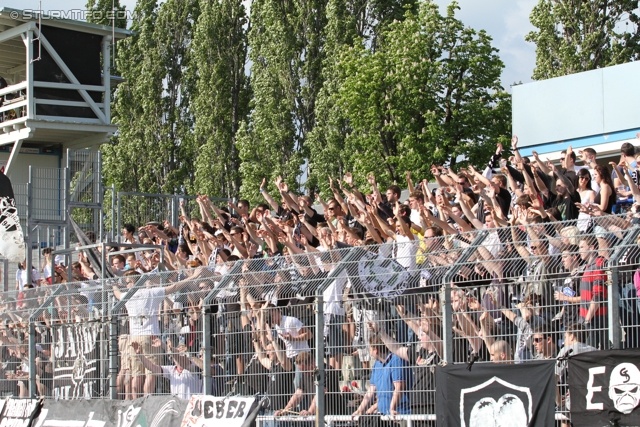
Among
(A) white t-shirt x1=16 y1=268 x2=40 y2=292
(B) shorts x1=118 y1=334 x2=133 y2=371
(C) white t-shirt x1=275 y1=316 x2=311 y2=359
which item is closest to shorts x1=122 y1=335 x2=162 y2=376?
(B) shorts x1=118 y1=334 x2=133 y2=371

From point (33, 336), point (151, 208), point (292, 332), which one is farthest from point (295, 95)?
point (292, 332)

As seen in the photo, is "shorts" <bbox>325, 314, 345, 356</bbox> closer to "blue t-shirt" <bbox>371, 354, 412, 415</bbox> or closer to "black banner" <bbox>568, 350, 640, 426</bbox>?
"blue t-shirt" <bbox>371, 354, 412, 415</bbox>

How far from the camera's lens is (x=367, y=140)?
117ft

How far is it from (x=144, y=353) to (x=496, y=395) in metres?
4.74

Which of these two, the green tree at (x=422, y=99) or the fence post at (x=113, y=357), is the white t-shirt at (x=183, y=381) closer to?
the fence post at (x=113, y=357)

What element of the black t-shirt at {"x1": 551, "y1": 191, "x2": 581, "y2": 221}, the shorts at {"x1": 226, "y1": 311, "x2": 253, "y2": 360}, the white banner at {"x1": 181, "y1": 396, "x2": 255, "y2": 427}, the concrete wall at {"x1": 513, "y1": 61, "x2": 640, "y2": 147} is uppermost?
the concrete wall at {"x1": 513, "y1": 61, "x2": 640, "y2": 147}

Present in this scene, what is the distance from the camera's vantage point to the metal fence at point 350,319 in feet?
26.2

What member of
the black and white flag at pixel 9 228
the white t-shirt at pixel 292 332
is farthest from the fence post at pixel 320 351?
the black and white flag at pixel 9 228

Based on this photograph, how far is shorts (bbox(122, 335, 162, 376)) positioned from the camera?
11196mm

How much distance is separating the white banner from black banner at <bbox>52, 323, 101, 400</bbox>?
1.91 m

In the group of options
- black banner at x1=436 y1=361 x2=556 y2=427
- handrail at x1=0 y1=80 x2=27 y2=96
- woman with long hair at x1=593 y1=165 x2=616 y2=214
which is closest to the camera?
black banner at x1=436 y1=361 x2=556 y2=427

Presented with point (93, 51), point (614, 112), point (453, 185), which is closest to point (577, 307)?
point (453, 185)

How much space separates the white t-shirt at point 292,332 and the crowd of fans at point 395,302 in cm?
1

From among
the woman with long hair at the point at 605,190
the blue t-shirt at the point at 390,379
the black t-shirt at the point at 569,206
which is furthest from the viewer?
the black t-shirt at the point at 569,206
